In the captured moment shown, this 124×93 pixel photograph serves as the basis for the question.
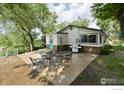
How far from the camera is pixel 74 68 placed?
4070 mm

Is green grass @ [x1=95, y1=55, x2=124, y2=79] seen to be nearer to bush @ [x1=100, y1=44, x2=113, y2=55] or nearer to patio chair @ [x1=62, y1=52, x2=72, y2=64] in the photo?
bush @ [x1=100, y1=44, x2=113, y2=55]

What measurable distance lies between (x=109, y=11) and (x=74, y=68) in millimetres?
1664

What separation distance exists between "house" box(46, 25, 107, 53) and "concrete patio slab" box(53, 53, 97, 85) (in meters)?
0.28

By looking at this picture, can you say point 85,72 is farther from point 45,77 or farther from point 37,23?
point 37,23

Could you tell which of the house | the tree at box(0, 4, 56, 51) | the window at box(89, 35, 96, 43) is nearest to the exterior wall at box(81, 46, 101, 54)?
the house

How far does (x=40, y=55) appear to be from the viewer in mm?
4004

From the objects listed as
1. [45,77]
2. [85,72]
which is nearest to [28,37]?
[45,77]

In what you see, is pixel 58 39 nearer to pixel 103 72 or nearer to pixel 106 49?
pixel 103 72

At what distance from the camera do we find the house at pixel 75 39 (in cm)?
406

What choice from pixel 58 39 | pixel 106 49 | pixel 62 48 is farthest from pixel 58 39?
pixel 106 49

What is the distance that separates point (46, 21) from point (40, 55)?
85 cm

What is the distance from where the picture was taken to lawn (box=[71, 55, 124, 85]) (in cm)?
337

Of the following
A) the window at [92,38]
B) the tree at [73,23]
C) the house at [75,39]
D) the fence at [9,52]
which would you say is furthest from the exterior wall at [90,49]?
the fence at [9,52]
